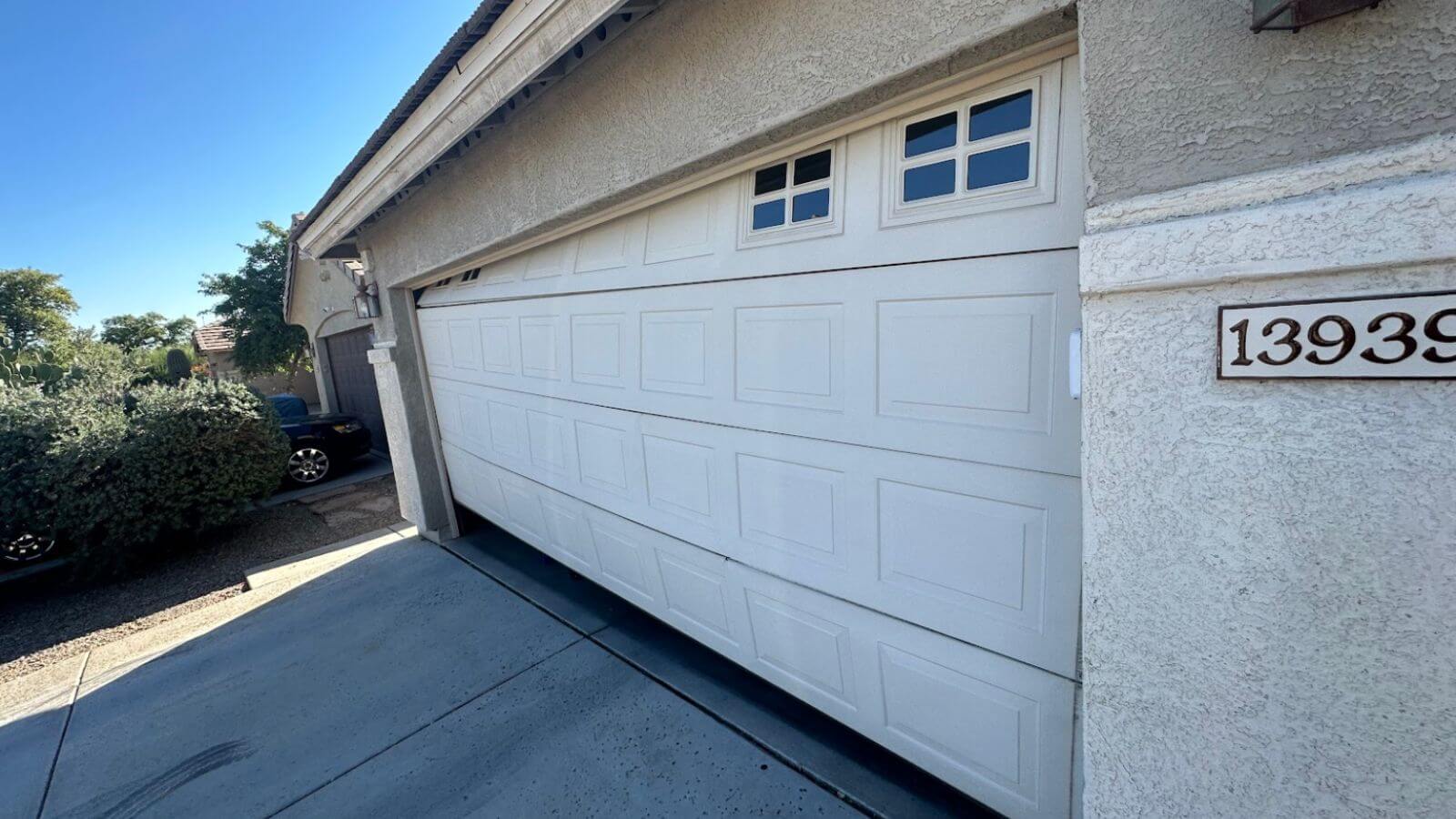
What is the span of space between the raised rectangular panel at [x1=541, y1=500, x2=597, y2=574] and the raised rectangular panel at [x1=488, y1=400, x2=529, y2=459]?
1.73 ft

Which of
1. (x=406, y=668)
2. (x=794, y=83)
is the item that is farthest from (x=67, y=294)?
(x=794, y=83)

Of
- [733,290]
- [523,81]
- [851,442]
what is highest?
[523,81]

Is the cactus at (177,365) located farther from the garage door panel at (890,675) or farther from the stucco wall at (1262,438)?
the stucco wall at (1262,438)

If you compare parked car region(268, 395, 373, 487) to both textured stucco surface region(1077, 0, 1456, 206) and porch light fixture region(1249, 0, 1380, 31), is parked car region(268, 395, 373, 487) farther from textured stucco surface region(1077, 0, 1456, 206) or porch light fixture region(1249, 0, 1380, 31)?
porch light fixture region(1249, 0, 1380, 31)

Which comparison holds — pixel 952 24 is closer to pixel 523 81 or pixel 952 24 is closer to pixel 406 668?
pixel 523 81

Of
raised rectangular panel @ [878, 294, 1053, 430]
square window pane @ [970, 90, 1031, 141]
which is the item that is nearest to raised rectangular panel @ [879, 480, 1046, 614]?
raised rectangular panel @ [878, 294, 1053, 430]

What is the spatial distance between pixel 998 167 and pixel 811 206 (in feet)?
2.43

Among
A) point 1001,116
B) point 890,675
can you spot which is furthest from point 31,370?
point 1001,116

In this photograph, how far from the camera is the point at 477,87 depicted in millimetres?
2936

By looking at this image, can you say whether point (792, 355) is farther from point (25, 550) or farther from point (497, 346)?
point (25, 550)

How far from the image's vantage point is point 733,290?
102 inches

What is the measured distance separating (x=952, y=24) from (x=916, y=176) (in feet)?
1.62

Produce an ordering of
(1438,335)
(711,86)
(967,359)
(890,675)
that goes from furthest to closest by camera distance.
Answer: (890,675), (711,86), (967,359), (1438,335)

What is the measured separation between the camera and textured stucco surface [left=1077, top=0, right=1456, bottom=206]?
0.95m
